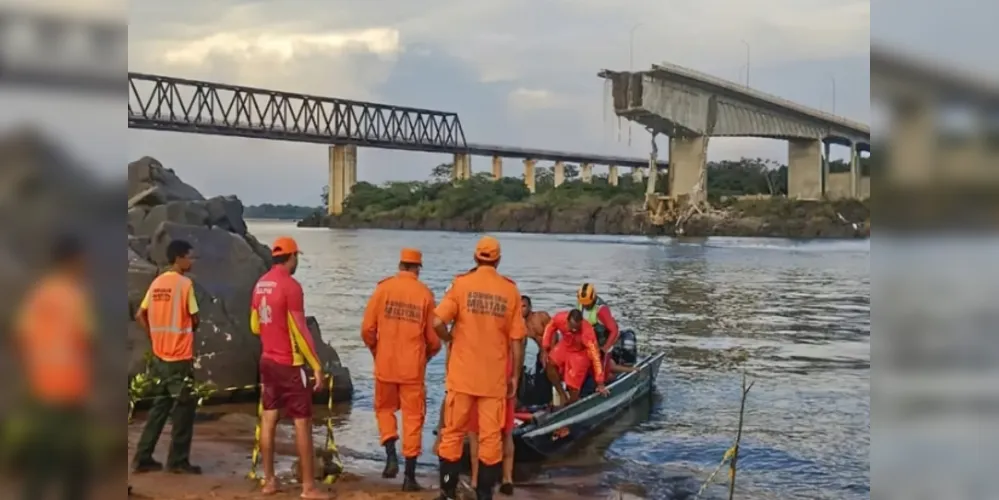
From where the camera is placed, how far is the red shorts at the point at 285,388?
6.84m

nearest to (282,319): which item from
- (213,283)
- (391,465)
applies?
(391,465)

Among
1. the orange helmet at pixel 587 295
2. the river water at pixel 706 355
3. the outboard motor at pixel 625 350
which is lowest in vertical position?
the river water at pixel 706 355

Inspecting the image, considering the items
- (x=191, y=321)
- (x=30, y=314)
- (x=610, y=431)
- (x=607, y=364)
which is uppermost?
(x=30, y=314)

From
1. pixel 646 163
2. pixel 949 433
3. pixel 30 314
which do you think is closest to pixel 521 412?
pixel 949 433

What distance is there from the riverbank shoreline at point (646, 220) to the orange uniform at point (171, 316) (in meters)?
57.8

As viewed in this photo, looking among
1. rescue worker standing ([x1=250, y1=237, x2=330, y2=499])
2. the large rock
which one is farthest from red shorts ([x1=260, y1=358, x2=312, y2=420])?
the large rock

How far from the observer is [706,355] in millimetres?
23859

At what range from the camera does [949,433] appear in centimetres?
336

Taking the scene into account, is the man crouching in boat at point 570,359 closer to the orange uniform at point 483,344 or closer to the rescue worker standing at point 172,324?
the orange uniform at point 483,344

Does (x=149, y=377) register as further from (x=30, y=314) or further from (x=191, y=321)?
(x=30, y=314)

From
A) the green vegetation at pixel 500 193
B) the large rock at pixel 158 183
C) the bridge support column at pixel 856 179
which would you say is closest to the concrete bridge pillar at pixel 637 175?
the green vegetation at pixel 500 193

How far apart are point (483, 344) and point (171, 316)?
231 cm

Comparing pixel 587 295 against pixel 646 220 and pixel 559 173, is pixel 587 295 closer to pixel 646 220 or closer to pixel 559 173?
pixel 559 173

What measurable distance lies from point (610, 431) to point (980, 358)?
29.5 ft
